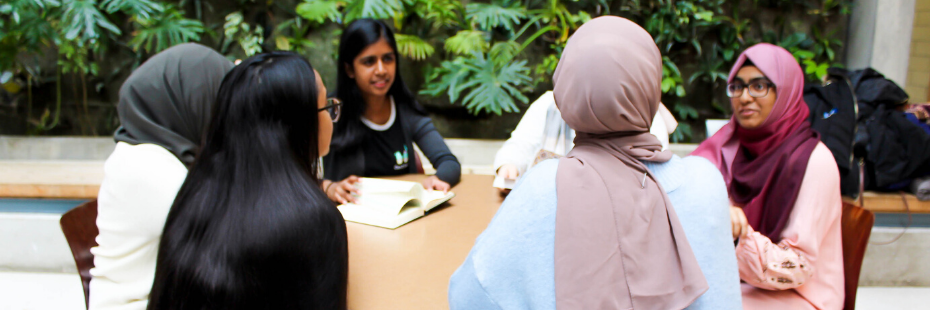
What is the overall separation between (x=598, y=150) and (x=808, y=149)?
3.70ft

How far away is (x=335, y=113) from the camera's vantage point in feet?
4.67

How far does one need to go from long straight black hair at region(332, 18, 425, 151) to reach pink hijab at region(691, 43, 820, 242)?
58.1 inches

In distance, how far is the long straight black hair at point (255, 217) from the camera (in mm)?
1029

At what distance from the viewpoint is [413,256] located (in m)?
1.37

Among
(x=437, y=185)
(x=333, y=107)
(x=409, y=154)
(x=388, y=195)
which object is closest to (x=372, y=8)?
(x=409, y=154)

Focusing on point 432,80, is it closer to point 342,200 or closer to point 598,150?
point 342,200

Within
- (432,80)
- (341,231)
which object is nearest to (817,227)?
(341,231)

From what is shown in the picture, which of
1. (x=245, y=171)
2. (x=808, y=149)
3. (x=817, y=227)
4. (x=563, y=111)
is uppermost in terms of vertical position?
(x=563, y=111)

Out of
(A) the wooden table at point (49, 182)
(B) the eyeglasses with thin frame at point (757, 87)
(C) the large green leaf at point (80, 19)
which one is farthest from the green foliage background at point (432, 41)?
(B) the eyeglasses with thin frame at point (757, 87)

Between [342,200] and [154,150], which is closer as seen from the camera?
[154,150]

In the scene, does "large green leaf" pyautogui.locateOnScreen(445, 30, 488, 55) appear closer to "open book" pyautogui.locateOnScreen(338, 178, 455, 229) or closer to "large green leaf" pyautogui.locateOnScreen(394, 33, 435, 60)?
"large green leaf" pyautogui.locateOnScreen(394, 33, 435, 60)

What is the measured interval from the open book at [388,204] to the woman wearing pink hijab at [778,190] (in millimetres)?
969

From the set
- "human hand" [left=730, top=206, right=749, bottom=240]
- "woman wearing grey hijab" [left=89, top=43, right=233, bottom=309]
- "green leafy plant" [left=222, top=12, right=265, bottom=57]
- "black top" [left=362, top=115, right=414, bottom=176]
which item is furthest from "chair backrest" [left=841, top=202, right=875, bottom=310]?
"green leafy plant" [left=222, top=12, right=265, bottom=57]

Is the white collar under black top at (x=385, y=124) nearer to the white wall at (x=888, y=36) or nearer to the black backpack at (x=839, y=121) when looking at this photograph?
the black backpack at (x=839, y=121)
